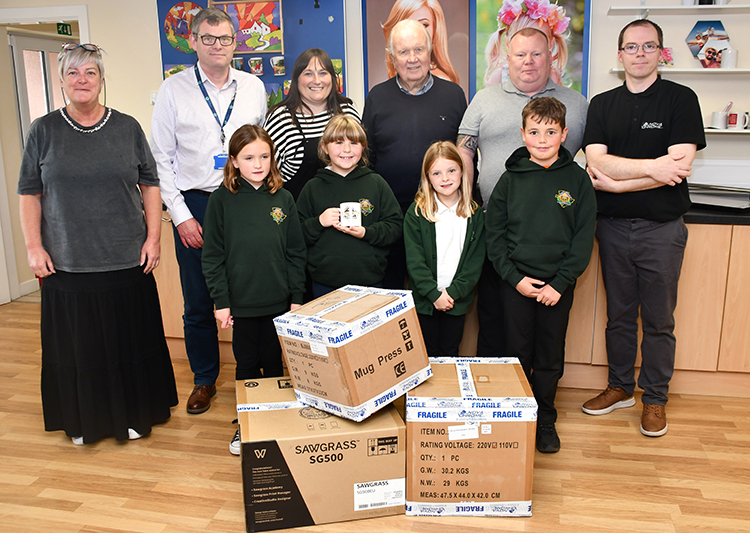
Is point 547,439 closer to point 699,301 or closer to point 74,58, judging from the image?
point 699,301

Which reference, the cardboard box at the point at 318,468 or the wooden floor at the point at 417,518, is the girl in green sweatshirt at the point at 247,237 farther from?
the cardboard box at the point at 318,468

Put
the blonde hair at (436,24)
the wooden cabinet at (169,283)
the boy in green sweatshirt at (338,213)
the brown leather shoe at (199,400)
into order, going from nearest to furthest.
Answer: the boy in green sweatshirt at (338,213), the brown leather shoe at (199,400), the wooden cabinet at (169,283), the blonde hair at (436,24)

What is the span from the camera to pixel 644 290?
8.08 feet

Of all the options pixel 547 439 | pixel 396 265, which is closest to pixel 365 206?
pixel 396 265

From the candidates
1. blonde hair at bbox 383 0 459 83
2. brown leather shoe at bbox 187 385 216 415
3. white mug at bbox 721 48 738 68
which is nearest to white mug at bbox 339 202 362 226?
brown leather shoe at bbox 187 385 216 415

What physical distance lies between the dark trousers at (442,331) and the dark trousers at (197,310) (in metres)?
0.99

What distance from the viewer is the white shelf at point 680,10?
3.60m

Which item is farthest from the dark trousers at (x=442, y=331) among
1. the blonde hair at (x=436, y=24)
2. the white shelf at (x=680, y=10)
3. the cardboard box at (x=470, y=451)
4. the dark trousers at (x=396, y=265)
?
the white shelf at (x=680, y=10)

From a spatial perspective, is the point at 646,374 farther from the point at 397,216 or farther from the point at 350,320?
the point at 350,320

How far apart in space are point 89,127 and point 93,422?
1153mm

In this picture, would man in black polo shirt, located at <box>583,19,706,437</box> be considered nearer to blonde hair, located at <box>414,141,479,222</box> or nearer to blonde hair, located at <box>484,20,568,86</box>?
blonde hair, located at <box>414,141,479,222</box>

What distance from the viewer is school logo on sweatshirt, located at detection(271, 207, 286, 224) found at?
2291mm

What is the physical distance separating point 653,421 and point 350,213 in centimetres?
150

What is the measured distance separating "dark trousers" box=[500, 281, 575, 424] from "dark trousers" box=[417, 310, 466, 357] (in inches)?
8.0
